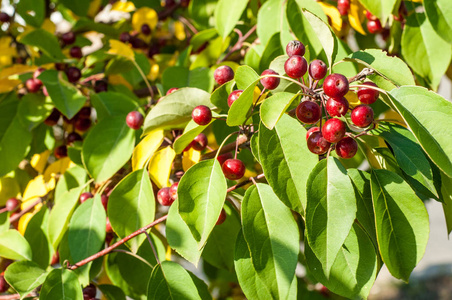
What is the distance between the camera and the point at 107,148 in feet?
4.87

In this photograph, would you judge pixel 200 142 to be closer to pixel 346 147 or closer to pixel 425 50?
pixel 346 147

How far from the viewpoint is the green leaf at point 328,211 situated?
939mm

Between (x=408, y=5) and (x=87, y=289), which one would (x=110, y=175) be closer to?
(x=87, y=289)

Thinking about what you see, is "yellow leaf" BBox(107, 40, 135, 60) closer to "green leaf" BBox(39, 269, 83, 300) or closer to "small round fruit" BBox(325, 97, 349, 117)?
"green leaf" BBox(39, 269, 83, 300)

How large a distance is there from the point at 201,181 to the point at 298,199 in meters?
0.22

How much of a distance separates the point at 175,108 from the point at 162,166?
0.62 feet

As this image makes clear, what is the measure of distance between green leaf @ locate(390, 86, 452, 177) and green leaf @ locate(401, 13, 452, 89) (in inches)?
27.3

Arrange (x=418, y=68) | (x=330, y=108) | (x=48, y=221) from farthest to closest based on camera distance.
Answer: (x=418, y=68)
(x=48, y=221)
(x=330, y=108)

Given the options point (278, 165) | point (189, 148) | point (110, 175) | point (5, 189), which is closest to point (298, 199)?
point (278, 165)

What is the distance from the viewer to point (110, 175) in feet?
4.72

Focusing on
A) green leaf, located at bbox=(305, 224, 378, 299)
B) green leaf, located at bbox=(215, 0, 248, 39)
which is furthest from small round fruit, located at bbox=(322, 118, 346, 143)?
green leaf, located at bbox=(215, 0, 248, 39)

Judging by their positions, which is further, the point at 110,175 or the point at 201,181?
the point at 110,175

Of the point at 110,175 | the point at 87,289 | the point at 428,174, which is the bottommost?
the point at 87,289

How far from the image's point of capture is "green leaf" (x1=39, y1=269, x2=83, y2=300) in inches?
45.4
